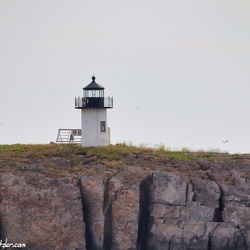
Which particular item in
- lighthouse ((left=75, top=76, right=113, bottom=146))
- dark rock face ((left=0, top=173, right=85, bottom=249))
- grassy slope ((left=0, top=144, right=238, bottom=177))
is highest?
lighthouse ((left=75, top=76, right=113, bottom=146))

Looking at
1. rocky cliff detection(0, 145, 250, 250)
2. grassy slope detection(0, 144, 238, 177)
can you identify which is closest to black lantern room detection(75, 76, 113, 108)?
grassy slope detection(0, 144, 238, 177)

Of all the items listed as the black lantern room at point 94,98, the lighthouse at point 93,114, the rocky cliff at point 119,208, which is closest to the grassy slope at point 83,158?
the rocky cliff at point 119,208

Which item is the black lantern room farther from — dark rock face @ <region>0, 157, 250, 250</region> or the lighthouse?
dark rock face @ <region>0, 157, 250, 250</region>

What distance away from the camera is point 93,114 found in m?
60.8

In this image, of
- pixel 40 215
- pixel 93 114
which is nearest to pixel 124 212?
pixel 40 215

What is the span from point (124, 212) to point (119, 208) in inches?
12.8

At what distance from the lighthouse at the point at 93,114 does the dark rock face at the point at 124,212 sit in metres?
5.30

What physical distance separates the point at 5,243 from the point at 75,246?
129 inches

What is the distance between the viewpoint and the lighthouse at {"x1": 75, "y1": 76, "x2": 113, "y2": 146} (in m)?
60.7

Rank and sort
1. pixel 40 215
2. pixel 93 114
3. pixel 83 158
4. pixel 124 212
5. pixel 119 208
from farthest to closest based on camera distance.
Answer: pixel 93 114, pixel 83 158, pixel 119 208, pixel 124 212, pixel 40 215

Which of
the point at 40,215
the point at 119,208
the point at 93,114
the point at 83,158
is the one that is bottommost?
the point at 40,215

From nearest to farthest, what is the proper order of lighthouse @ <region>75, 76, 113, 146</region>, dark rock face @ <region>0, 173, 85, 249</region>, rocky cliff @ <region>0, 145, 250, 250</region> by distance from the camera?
dark rock face @ <region>0, 173, 85, 249</region>
rocky cliff @ <region>0, 145, 250, 250</region>
lighthouse @ <region>75, 76, 113, 146</region>

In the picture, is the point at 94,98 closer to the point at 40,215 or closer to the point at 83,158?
the point at 83,158

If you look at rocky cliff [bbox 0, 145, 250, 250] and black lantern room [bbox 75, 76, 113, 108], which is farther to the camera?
black lantern room [bbox 75, 76, 113, 108]
